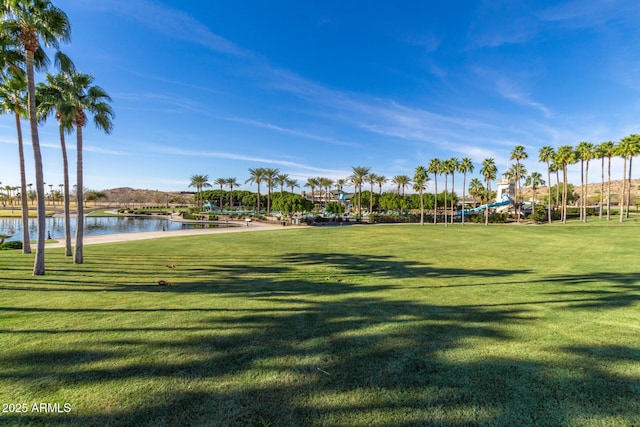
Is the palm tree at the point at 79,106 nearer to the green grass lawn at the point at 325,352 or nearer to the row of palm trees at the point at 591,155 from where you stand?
the green grass lawn at the point at 325,352

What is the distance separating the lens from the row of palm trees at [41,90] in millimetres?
9789

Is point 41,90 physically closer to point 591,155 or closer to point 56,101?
point 56,101

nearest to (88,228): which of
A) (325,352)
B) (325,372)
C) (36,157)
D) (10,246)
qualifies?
(10,246)

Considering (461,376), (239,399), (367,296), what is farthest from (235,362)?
(367,296)

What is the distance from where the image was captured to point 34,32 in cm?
994

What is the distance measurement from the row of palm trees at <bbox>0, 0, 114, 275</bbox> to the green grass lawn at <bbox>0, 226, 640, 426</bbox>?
477 cm

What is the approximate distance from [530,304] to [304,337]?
5.27m

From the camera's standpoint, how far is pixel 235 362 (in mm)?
3957

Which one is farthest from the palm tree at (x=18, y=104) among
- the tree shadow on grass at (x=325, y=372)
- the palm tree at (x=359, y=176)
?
the palm tree at (x=359, y=176)

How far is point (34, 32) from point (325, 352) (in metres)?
13.9

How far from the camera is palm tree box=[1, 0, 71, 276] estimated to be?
9.59 metres

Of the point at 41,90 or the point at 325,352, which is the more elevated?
the point at 41,90

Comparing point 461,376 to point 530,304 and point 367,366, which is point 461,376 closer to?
point 367,366

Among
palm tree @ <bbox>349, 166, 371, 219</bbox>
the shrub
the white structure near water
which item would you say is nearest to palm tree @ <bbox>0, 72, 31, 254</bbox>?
the shrub
